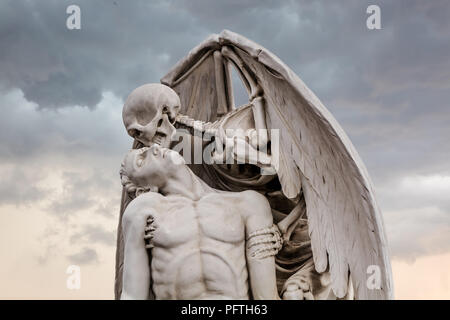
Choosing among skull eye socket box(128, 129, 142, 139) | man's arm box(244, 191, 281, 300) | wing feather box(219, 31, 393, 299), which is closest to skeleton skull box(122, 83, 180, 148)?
skull eye socket box(128, 129, 142, 139)

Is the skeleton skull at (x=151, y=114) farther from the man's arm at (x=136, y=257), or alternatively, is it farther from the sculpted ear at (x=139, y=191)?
the man's arm at (x=136, y=257)

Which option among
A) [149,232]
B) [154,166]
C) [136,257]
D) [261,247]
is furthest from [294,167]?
[136,257]

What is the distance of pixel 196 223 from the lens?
553cm

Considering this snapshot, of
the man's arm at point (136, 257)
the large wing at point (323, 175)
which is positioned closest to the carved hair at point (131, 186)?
the man's arm at point (136, 257)

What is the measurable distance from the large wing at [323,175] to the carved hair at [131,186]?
0.92 metres

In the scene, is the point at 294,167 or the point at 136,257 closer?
the point at 136,257

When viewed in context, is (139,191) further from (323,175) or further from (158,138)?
(323,175)

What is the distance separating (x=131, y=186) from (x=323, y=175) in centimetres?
135

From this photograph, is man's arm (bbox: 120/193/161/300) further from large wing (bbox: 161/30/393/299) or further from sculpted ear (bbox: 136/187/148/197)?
large wing (bbox: 161/30/393/299)

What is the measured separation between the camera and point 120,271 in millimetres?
6277
